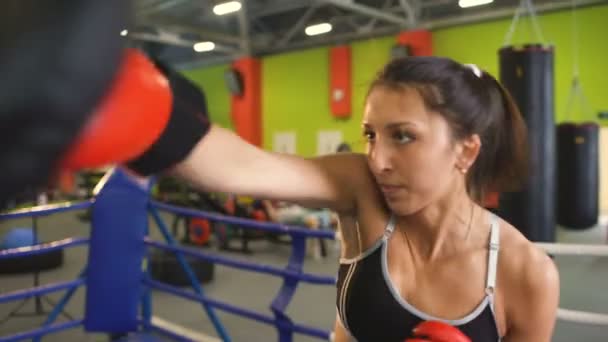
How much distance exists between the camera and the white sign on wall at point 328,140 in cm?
1015

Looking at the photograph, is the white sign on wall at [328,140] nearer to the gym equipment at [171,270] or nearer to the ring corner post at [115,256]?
the gym equipment at [171,270]

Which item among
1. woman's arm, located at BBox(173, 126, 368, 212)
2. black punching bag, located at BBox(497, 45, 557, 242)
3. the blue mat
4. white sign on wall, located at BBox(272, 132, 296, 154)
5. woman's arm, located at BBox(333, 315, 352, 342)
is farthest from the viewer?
white sign on wall, located at BBox(272, 132, 296, 154)

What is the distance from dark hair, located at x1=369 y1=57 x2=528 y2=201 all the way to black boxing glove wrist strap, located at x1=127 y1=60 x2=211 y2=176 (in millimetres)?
461

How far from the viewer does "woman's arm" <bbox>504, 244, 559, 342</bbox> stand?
93 centimetres

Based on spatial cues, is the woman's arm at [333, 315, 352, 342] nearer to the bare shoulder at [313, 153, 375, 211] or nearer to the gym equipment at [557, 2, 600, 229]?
the bare shoulder at [313, 153, 375, 211]

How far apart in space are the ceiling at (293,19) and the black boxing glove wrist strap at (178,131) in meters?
7.45

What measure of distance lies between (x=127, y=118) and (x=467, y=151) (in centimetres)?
66

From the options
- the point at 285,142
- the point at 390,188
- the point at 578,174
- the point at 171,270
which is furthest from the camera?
the point at 285,142

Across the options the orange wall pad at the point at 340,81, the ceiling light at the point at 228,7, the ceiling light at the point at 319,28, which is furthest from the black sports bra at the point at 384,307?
the orange wall pad at the point at 340,81

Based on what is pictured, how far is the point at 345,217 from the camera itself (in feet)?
3.44

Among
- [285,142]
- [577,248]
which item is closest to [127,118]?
[577,248]

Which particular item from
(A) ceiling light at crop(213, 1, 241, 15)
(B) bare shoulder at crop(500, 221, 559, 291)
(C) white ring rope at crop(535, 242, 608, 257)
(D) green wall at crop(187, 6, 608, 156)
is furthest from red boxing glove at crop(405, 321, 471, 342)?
(A) ceiling light at crop(213, 1, 241, 15)

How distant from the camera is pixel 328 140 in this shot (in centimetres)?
1032

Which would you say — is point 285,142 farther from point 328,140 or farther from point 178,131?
point 178,131
